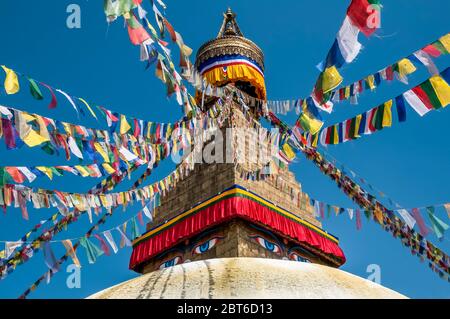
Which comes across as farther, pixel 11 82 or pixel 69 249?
pixel 69 249

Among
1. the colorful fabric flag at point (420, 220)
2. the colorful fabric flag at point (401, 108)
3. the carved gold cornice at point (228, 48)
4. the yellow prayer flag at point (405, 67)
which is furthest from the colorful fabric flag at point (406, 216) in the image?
the carved gold cornice at point (228, 48)

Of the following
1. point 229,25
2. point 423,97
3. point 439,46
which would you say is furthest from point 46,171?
point 229,25

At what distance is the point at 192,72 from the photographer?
7258 millimetres

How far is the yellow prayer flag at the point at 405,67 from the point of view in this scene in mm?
6234

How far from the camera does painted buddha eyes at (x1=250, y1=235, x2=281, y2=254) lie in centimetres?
1012

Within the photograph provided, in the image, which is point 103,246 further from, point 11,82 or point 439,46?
point 439,46

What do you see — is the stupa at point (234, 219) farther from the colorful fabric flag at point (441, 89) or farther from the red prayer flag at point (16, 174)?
the colorful fabric flag at point (441, 89)

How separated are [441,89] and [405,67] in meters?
0.75

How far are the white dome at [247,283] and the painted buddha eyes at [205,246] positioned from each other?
473 centimetres

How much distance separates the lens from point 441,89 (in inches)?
223
